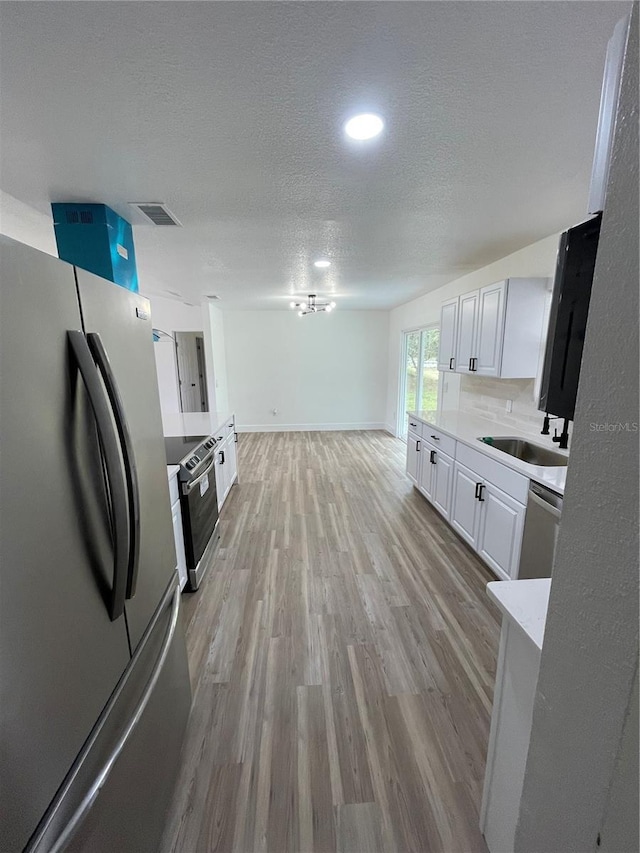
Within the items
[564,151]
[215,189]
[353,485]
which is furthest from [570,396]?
[353,485]

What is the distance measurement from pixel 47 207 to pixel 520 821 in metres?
3.39

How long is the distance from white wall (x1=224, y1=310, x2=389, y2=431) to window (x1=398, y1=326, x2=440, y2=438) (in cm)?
81

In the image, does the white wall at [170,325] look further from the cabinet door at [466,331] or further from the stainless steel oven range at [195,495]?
the cabinet door at [466,331]

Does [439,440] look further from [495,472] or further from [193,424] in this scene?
[193,424]

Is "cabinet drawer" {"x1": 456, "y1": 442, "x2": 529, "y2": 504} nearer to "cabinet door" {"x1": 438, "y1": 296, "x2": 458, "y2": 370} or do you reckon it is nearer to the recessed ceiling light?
"cabinet door" {"x1": 438, "y1": 296, "x2": 458, "y2": 370}

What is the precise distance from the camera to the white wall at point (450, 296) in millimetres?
2752

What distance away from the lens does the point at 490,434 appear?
9.76ft

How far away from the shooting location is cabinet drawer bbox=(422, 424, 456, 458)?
3.10 metres

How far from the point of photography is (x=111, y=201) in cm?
202

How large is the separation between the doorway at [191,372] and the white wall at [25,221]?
3.91m

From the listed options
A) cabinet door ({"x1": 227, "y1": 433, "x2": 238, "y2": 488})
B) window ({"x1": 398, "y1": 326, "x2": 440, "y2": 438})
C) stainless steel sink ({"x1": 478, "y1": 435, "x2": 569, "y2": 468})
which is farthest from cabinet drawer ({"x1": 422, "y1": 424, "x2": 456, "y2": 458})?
cabinet door ({"x1": 227, "y1": 433, "x2": 238, "y2": 488})

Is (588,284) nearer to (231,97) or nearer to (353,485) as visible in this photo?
(231,97)

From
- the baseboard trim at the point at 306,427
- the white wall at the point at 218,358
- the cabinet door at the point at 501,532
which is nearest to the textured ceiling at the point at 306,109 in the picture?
the cabinet door at the point at 501,532

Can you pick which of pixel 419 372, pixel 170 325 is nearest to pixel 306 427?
pixel 419 372
